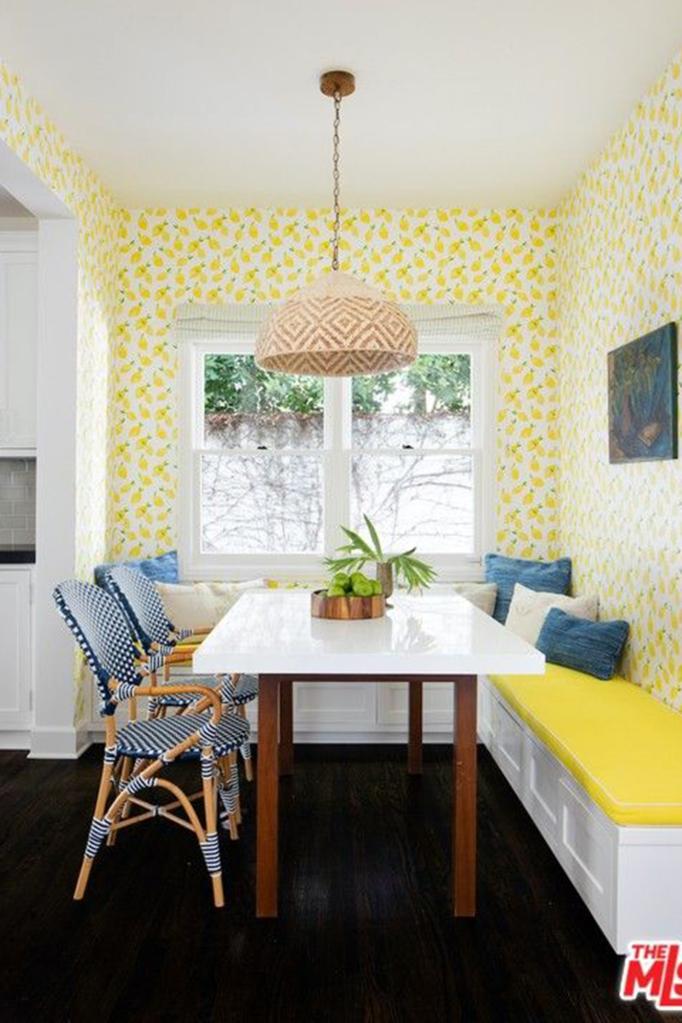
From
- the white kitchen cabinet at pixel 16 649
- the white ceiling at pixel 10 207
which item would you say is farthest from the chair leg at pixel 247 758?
the white ceiling at pixel 10 207

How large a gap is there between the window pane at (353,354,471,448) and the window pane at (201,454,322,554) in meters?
0.40

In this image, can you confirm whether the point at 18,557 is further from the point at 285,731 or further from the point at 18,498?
the point at 285,731

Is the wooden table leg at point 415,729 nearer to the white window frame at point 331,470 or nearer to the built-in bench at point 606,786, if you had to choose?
the built-in bench at point 606,786

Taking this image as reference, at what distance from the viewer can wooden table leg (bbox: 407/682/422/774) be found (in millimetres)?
3545

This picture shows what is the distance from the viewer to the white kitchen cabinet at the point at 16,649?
3.91 m

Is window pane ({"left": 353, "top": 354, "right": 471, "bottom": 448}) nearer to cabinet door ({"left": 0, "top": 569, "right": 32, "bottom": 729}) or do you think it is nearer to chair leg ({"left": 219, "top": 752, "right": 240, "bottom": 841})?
cabinet door ({"left": 0, "top": 569, "right": 32, "bottom": 729})

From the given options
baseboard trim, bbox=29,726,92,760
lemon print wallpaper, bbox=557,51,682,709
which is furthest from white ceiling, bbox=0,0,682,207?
baseboard trim, bbox=29,726,92,760

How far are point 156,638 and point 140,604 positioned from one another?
16 cm

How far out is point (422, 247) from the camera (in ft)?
15.0

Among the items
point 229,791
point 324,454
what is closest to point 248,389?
point 324,454

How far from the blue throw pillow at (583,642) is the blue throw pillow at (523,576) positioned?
54 cm

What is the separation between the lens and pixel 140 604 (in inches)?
131

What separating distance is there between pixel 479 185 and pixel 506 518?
1.80 metres

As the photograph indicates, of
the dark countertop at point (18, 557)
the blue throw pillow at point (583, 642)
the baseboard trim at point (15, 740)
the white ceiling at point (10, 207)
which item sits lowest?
the baseboard trim at point (15, 740)
